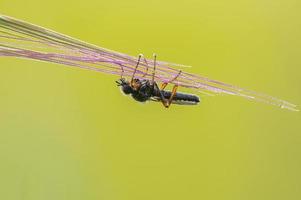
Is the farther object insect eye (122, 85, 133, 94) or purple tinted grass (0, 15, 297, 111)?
insect eye (122, 85, 133, 94)

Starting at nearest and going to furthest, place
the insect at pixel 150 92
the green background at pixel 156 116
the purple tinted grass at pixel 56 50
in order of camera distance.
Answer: the purple tinted grass at pixel 56 50 < the insect at pixel 150 92 < the green background at pixel 156 116

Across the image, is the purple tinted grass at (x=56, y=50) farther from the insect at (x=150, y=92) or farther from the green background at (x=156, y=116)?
the green background at (x=156, y=116)

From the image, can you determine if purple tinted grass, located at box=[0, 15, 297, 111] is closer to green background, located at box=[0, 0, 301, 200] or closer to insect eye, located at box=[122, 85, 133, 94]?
insect eye, located at box=[122, 85, 133, 94]

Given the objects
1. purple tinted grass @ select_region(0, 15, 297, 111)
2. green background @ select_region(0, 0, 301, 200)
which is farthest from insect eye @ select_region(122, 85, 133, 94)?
green background @ select_region(0, 0, 301, 200)

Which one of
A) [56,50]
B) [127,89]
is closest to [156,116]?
[127,89]

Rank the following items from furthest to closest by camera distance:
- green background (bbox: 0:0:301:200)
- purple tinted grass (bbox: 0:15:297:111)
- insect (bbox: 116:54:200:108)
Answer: green background (bbox: 0:0:301:200) < insect (bbox: 116:54:200:108) < purple tinted grass (bbox: 0:15:297:111)

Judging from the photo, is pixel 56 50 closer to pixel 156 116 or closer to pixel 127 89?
pixel 127 89

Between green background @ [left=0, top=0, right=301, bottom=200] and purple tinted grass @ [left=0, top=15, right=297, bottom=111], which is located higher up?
purple tinted grass @ [left=0, top=15, right=297, bottom=111]

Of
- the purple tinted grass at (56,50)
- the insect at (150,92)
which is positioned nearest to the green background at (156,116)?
the insect at (150,92)

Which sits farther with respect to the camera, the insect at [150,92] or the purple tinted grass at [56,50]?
the insect at [150,92]
